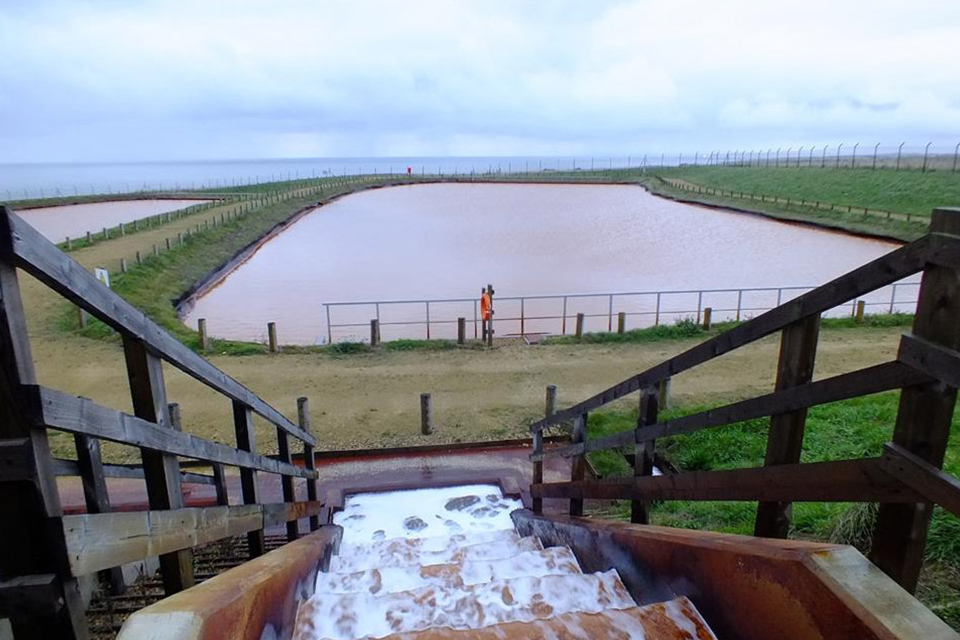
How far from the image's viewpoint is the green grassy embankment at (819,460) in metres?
3.37

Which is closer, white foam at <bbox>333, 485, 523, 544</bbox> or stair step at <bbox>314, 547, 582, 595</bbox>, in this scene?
stair step at <bbox>314, 547, 582, 595</bbox>

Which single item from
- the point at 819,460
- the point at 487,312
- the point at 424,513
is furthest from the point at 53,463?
the point at 487,312

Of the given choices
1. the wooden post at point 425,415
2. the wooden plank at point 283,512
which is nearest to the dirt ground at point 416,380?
the wooden post at point 425,415

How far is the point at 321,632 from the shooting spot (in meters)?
2.80

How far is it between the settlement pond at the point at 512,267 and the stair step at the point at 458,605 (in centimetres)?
1469

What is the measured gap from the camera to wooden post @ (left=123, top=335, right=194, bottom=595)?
228cm

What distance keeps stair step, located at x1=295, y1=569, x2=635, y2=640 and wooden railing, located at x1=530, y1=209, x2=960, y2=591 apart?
747 mm

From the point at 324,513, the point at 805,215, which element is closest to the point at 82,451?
the point at 324,513

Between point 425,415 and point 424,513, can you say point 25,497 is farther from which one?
point 425,415

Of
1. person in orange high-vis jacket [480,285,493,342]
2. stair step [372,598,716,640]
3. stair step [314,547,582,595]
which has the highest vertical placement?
stair step [372,598,716,640]

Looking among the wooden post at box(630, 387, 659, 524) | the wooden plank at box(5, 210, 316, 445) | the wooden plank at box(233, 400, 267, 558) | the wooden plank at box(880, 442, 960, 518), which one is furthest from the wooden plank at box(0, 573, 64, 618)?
the wooden post at box(630, 387, 659, 524)

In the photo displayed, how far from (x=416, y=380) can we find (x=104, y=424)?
11589 mm

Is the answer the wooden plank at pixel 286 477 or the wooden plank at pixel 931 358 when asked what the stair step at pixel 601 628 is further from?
the wooden plank at pixel 286 477

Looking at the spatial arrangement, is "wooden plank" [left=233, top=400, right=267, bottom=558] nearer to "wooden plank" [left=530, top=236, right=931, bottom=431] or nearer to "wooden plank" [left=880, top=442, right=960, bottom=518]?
"wooden plank" [left=530, top=236, right=931, bottom=431]
